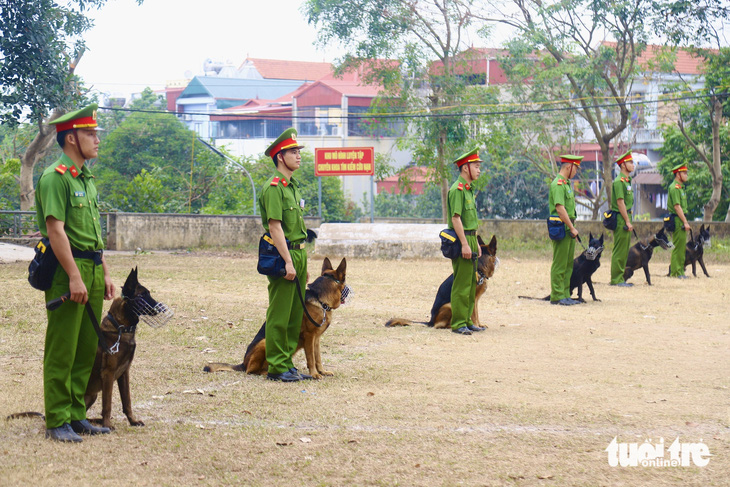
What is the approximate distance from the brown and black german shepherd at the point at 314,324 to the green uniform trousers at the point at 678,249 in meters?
11.4

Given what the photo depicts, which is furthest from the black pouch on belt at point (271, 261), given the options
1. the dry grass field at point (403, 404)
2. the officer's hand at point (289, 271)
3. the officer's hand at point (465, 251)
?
the officer's hand at point (465, 251)

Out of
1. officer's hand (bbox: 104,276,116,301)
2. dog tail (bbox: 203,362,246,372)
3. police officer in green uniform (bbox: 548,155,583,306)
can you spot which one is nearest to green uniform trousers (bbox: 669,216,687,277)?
police officer in green uniform (bbox: 548,155,583,306)

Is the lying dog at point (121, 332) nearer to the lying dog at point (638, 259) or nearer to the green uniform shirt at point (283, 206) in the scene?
the green uniform shirt at point (283, 206)

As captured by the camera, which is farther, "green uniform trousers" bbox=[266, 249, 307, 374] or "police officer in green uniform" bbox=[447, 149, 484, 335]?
"police officer in green uniform" bbox=[447, 149, 484, 335]

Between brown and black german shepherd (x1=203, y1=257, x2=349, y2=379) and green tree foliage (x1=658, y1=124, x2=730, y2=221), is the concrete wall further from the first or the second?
brown and black german shepherd (x1=203, y1=257, x2=349, y2=379)

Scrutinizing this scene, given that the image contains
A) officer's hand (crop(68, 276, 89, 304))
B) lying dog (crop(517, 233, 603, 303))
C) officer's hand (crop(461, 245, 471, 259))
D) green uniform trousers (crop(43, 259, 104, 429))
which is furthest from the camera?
lying dog (crop(517, 233, 603, 303))

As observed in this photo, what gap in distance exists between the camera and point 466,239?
31.0ft

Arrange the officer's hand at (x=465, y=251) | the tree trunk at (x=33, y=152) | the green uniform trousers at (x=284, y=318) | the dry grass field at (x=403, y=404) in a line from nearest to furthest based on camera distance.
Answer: the dry grass field at (x=403, y=404) < the green uniform trousers at (x=284, y=318) < the officer's hand at (x=465, y=251) < the tree trunk at (x=33, y=152)

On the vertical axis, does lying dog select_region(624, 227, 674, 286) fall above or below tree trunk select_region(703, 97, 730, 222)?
below

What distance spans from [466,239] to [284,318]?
11.4 ft

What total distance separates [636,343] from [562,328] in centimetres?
127

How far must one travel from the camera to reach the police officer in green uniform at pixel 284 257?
6520 millimetres

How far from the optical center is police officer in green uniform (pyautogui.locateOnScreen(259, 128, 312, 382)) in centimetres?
652

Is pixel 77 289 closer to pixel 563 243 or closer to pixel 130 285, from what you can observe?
pixel 130 285
